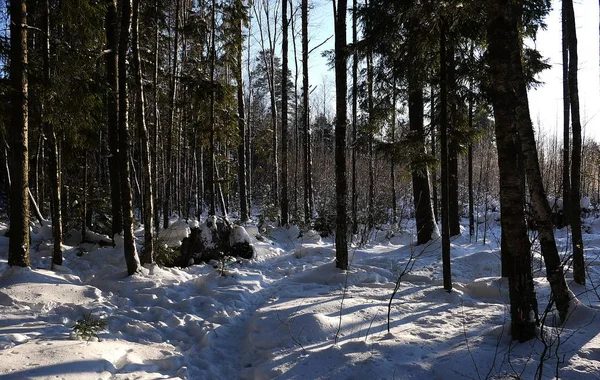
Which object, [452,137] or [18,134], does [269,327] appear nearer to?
[18,134]

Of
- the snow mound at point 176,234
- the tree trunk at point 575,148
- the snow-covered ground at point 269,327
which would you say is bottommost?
the snow-covered ground at point 269,327

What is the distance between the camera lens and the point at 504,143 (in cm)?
385

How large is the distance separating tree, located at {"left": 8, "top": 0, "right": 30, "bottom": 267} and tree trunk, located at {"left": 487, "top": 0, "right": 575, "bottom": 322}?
6643mm

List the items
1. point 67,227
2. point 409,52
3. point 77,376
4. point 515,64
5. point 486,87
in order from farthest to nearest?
point 67,227
point 486,87
point 409,52
point 515,64
point 77,376

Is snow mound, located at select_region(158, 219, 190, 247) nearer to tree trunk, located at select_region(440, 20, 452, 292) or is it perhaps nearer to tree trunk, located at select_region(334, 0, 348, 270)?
tree trunk, located at select_region(334, 0, 348, 270)

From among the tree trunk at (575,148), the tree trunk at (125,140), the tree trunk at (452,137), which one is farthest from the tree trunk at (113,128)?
the tree trunk at (575,148)

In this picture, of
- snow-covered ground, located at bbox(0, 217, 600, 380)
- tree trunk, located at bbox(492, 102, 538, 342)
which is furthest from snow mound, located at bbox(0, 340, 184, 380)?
tree trunk, located at bbox(492, 102, 538, 342)

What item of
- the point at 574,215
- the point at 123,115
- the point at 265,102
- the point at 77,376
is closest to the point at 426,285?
the point at 574,215

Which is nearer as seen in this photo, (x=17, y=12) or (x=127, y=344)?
(x=127, y=344)

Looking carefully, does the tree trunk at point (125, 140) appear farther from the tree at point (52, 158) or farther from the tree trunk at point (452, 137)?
the tree trunk at point (452, 137)

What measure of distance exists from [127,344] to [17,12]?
17.6 feet

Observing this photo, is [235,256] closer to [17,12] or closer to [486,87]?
[17,12]

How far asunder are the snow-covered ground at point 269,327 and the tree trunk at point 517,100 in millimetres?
452

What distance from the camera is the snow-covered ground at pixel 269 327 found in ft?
11.2
